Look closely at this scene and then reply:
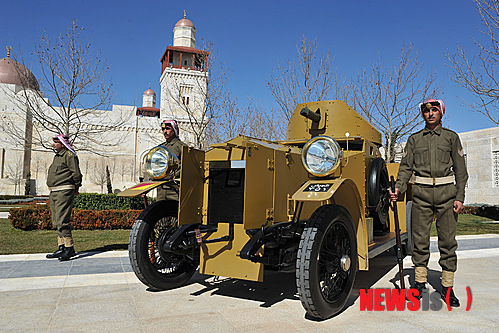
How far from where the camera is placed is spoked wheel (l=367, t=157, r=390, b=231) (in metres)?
4.85

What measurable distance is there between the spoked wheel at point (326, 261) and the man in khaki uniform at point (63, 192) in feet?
15.1

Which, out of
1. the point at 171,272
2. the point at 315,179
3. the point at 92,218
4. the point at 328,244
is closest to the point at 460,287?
the point at 328,244

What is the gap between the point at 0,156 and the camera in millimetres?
45781

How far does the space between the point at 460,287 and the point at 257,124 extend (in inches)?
654

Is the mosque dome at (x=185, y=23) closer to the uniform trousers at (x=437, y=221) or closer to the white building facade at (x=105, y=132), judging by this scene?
the white building facade at (x=105, y=132)

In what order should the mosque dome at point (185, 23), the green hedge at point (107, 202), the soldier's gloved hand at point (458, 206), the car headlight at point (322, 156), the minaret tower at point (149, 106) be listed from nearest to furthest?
1. the car headlight at point (322, 156)
2. the soldier's gloved hand at point (458, 206)
3. the green hedge at point (107, 202)
4. the mosque dome at point (185, 23)
5. the minaret tower at point (149, 106)

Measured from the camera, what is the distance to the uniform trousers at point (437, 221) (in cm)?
411

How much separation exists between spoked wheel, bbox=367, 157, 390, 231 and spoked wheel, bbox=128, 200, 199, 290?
2.36 m

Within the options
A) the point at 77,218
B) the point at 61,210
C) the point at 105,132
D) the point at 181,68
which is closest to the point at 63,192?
the point at 61,210

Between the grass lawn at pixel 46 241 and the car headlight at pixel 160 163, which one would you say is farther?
the grass lawn at pixel 46 241

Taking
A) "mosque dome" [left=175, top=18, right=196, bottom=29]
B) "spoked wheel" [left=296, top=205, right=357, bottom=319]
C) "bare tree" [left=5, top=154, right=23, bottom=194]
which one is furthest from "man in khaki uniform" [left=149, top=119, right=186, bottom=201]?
"mosque dome" [left=175, top=18, right=196, bottom=29]

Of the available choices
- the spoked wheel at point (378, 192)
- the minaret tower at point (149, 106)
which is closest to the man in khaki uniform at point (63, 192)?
the spoked wheel at point (378, 192)

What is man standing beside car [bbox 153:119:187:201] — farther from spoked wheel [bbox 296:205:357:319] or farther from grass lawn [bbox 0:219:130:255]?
grass lawn [bbox 0:219:130:255]

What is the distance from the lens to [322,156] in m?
3.60
